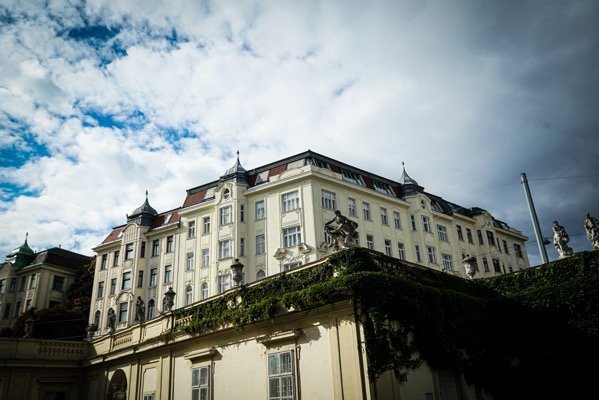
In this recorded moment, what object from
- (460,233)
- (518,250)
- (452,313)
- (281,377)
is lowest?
(281,377)

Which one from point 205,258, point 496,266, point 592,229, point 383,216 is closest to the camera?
point 592,229

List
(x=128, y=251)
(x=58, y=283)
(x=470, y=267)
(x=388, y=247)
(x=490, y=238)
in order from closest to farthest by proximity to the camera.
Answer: (x=470, y=267) → (x=388, y=247) → (x=128, y=251) → (x=490, y=238) → (x=58, y=283)

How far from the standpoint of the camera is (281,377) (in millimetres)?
16000

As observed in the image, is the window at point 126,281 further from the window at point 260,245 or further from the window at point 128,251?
the window at point 260,245

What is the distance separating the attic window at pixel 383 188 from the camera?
141ft

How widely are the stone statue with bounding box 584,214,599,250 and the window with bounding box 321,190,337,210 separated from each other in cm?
1999

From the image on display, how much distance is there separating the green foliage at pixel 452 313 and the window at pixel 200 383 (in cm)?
158

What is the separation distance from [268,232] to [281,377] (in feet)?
73.0

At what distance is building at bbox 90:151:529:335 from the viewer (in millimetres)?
37188

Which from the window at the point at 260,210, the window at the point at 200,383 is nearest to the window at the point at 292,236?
the window at the point at 260,210

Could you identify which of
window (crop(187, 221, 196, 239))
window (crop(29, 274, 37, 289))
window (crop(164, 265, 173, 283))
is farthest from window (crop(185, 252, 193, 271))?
window (crop(29, 274, 37, 289))

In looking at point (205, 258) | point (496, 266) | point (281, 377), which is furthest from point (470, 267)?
point (496, 266)

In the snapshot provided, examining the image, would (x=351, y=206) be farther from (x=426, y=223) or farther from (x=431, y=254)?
(x=431, y=254)

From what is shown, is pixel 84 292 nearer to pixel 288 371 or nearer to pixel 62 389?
pixel 62 389
